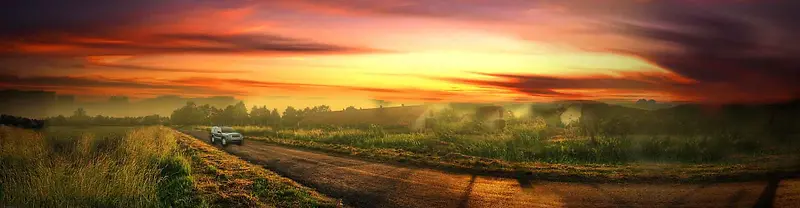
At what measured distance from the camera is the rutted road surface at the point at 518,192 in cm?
1270

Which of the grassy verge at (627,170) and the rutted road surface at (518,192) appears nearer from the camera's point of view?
the rutted road surface at (518,192)

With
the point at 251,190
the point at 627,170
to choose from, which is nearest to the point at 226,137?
the point at 251,190

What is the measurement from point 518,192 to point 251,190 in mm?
7177

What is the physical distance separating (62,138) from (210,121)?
10803cm

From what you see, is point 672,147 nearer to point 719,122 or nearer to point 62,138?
point 719,122

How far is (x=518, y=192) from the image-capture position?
47.1ft

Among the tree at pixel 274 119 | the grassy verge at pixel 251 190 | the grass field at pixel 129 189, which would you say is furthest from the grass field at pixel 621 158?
the tree at pixel 274 119

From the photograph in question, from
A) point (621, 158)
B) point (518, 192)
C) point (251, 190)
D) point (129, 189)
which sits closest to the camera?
point (129, 189)

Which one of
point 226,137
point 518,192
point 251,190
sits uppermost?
point 226,137

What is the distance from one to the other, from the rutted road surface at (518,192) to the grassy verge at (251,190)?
67 cm

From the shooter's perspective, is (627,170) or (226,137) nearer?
(627,170)

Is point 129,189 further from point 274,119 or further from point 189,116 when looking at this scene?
point 189,116

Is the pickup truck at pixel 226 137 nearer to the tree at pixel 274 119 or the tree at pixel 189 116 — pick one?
the tree at pixel 274 119

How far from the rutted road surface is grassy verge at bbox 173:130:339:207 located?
0.67 meters
